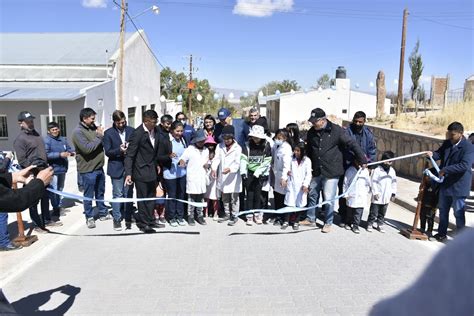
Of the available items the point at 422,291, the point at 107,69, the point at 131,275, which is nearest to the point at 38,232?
the point at 131,275

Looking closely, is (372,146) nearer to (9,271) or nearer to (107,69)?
(9,271)

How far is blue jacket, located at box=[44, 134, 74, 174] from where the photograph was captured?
6.59 meters

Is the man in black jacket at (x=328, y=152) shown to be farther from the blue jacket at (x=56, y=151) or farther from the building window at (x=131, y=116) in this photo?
the building window at (x=131, y=116)

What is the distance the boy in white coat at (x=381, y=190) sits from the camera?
6.22m

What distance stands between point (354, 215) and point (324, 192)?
0.62 m

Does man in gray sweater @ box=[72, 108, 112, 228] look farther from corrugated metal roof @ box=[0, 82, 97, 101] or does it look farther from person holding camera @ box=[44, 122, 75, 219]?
corrugated metal roof @ box=[0, 82, 97, 101]

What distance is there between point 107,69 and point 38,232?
17412mm

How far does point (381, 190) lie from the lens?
20.4 feet

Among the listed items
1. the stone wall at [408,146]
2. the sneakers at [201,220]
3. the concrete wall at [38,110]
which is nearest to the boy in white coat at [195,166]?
the sneakers at [201,220]

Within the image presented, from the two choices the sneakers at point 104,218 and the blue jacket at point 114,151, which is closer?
the blue jacket at point 114,151

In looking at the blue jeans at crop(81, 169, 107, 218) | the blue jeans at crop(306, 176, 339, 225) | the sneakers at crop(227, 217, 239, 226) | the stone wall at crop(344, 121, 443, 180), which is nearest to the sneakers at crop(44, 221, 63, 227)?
the blue jeans at crop(81, 169, 107, 218)

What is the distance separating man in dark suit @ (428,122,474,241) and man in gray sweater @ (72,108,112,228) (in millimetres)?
5323

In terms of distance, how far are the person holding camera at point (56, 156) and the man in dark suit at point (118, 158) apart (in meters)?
0.85

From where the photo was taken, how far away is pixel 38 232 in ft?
20.3
